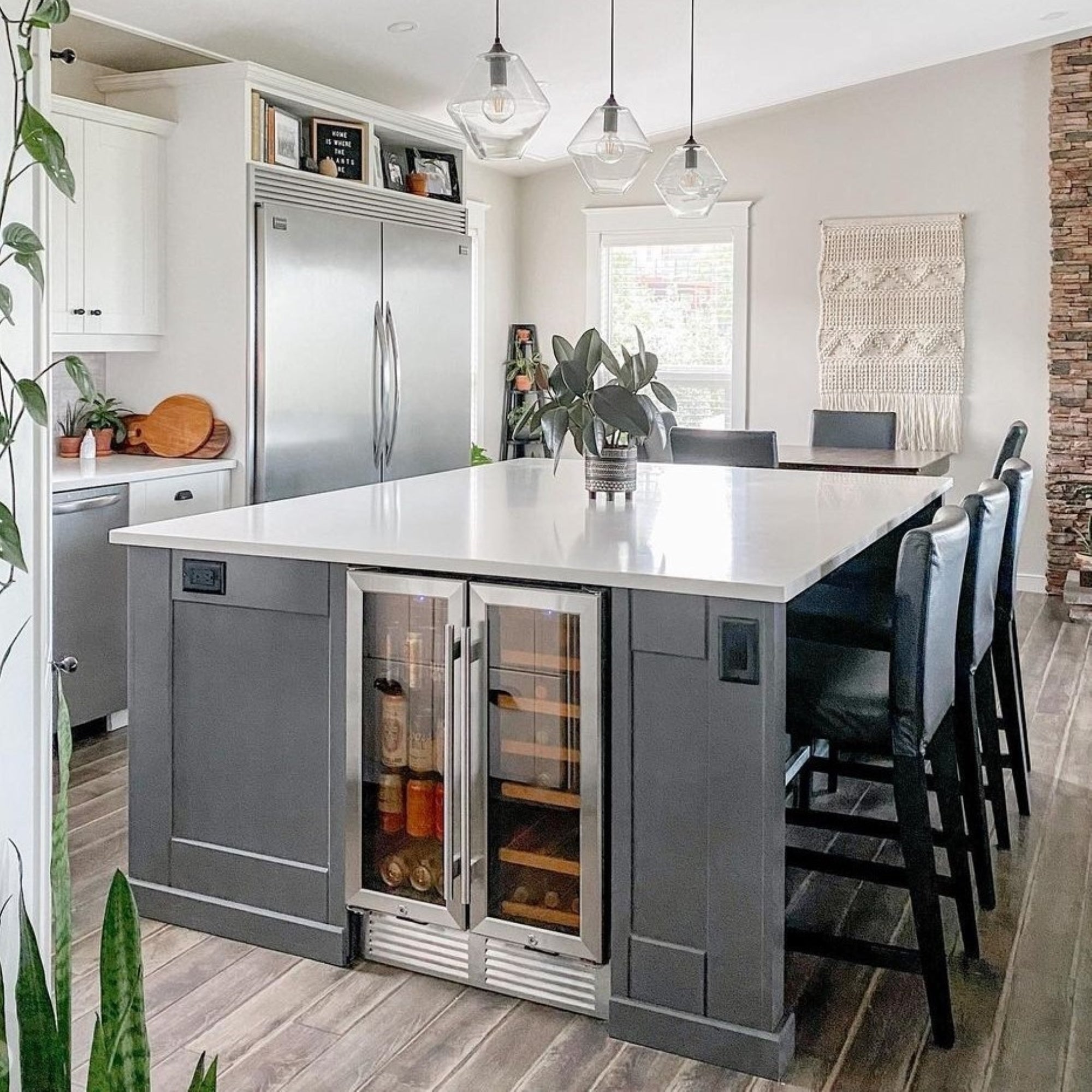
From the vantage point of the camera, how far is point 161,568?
110 inches

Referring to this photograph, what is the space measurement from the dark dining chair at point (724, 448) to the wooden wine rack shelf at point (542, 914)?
3149mm

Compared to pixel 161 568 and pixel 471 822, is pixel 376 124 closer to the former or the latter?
pixel 161 568

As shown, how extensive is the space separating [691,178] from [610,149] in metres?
0.66

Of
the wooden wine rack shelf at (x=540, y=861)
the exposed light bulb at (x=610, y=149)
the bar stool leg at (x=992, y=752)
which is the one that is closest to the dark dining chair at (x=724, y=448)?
the exposed light bulb at (x=610, y=149)

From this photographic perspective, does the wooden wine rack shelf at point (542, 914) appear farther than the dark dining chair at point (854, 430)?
No

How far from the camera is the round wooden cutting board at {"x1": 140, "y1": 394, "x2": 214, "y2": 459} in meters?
4.86

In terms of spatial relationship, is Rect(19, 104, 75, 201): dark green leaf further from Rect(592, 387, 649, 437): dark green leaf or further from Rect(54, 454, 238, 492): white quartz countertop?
Rect(54, 454, 238, 492): white quartz countertop

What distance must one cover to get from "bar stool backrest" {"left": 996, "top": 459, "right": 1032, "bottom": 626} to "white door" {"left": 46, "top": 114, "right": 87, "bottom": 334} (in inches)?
120

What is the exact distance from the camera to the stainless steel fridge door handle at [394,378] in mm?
5562

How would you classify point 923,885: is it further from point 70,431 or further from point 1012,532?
point 70,431

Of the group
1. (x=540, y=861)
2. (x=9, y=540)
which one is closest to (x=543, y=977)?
(x=540, y=861)

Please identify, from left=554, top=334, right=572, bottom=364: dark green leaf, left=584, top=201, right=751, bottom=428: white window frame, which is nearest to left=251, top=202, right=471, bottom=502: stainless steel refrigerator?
left=554, top=334, right=572, bottom=364: dark green leaf

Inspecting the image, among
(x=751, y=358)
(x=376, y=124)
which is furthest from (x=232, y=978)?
(x=751, y=358)

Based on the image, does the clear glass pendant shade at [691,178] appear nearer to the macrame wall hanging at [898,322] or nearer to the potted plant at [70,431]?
the potted plant at [70,431]
